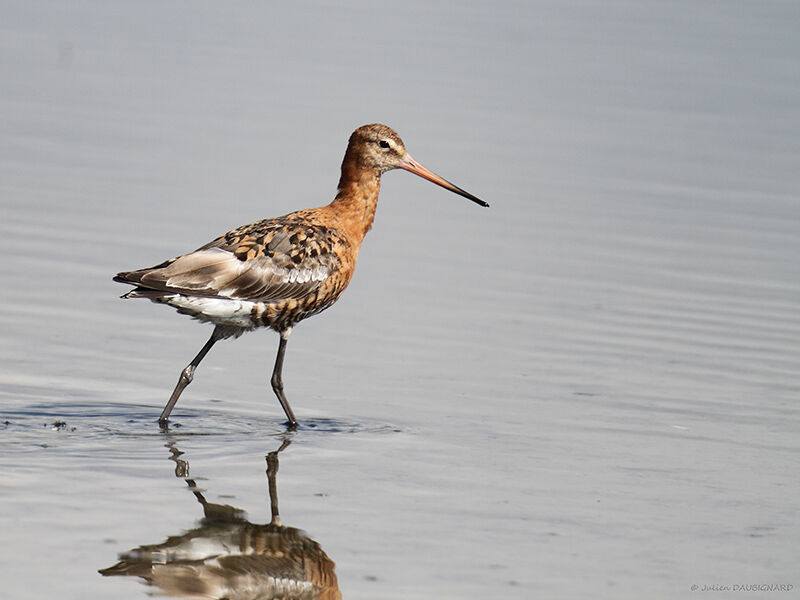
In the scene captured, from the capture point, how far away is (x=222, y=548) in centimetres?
661

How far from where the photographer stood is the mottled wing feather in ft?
28.6

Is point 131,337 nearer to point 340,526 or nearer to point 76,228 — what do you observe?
point 76,228

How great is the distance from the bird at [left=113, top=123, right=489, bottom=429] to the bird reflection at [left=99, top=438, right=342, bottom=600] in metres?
1.98

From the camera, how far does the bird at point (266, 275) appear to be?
874 cm

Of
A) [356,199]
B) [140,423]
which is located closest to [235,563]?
[140,423]

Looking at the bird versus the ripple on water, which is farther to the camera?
the bird

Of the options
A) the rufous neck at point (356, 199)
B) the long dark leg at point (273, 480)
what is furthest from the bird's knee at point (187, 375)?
the rufous neck at point (356, 199)

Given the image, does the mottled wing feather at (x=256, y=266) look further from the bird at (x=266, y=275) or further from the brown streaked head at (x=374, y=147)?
the brown streaked head at (x=374, y=147)

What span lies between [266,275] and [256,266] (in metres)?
0.08

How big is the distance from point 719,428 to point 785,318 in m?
2.77

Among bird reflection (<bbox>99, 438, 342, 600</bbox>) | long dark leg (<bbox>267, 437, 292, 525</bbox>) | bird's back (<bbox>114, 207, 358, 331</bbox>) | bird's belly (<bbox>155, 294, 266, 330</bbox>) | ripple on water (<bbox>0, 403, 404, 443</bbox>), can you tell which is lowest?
bird reflection (<bbox>99, 438, 342, 600</bbox>)

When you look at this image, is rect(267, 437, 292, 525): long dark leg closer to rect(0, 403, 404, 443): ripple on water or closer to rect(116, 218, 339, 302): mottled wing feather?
rect(0, 403, 404, 443): ripple on water

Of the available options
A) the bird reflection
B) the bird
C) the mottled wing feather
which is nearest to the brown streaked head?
the bird

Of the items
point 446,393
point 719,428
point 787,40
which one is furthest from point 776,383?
point 787,40
